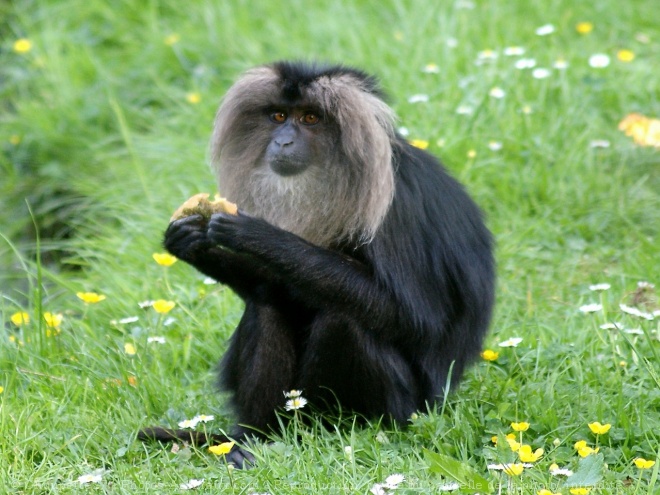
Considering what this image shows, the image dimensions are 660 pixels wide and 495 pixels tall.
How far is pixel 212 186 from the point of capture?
247 inches

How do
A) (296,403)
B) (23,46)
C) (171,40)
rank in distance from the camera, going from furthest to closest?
(23,46) → (171,40) → (296,403)

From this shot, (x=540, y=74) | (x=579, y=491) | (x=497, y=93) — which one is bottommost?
(x=579, y=491)

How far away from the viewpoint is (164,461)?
3.95 metres

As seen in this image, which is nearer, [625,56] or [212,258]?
[212,258]

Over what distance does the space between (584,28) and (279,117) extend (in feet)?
12.9

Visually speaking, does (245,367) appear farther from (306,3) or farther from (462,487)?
(306,3)

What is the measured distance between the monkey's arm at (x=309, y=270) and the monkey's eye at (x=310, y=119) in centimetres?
53

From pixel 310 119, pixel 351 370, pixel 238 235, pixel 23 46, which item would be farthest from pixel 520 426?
pixel 23 46

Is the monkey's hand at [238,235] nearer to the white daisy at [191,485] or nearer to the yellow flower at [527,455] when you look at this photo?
the white daisy at [191,485]

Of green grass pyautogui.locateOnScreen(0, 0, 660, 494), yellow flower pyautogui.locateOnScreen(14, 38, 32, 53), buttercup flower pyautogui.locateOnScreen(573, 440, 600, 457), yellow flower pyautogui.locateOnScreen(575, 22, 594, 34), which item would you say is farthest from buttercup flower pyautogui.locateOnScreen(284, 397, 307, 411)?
yellow flower pyautogui.locateOnScreen(14, 38, 32, 53)

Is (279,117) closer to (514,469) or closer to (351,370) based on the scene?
(351,370)

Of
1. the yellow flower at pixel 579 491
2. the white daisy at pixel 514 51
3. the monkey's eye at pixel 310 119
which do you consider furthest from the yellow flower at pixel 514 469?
the white daisy at pixel 514 51

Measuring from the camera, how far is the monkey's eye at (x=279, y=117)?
4.38m

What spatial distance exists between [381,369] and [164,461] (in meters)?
0.90
